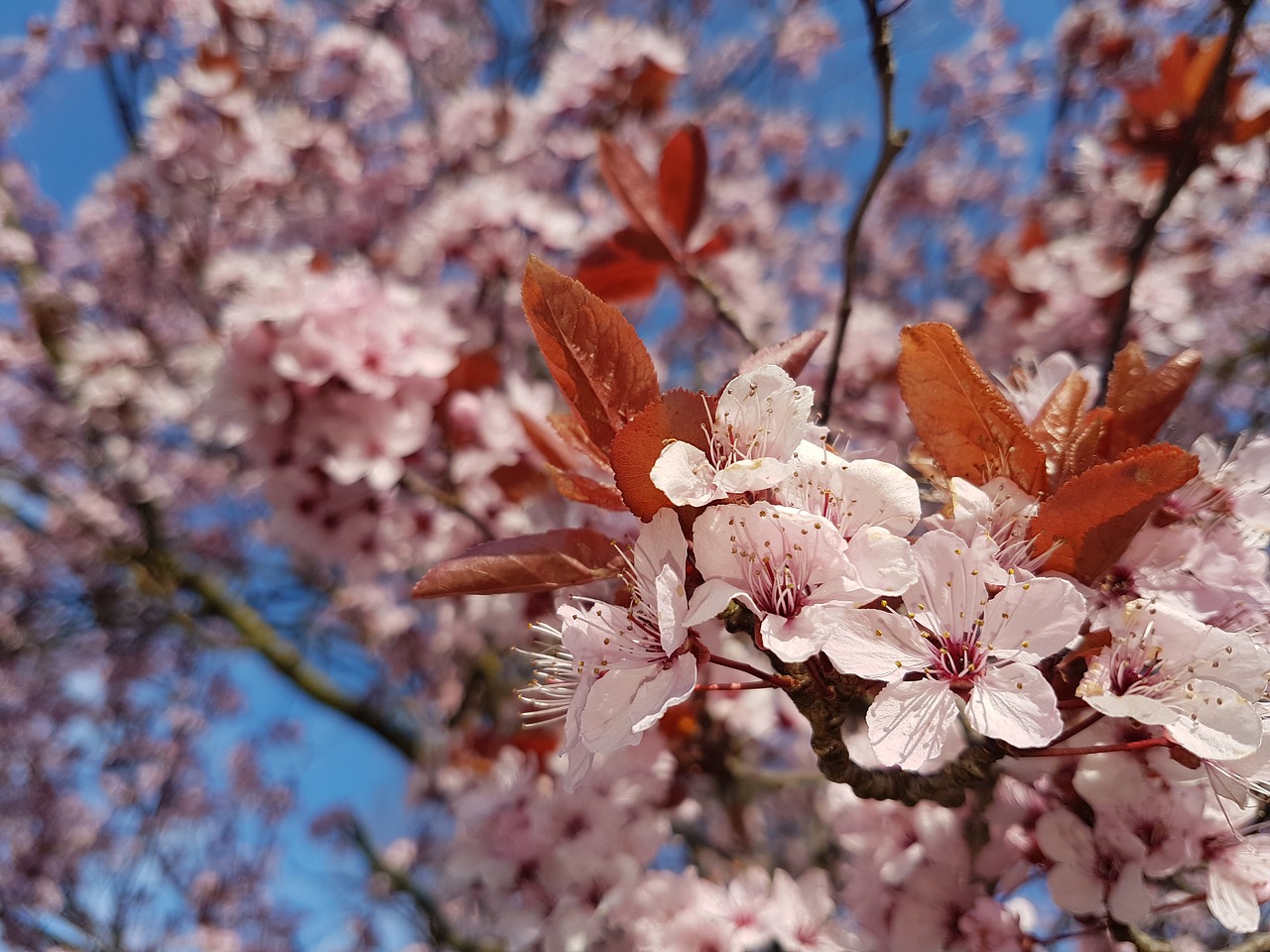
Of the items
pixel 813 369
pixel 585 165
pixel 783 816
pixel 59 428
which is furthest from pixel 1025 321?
pixel 59 428

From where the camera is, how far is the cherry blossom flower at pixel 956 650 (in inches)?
23.1

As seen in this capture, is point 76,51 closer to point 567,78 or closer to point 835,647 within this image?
point 567,78

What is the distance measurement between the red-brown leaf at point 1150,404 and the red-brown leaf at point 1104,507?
151 millimetres

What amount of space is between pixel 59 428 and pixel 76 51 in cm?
165

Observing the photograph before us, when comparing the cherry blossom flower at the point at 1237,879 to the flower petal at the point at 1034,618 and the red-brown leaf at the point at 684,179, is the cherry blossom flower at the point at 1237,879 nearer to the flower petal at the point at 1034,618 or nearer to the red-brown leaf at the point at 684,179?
the flower petal at the point at 1034,618

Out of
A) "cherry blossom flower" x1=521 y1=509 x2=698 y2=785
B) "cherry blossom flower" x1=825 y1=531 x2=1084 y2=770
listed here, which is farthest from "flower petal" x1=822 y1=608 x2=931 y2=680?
"cherry blossom flower" x1=521 y1=509 x2=698 y2=785

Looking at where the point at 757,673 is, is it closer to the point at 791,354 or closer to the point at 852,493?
the point at 852,493

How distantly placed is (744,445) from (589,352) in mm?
153

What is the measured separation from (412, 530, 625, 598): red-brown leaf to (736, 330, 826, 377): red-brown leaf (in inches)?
8.4

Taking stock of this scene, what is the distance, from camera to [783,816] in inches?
163

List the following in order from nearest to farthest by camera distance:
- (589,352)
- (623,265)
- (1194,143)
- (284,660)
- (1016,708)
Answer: (1016,708), (589,352), (1194,143), (623,265), (284,660)

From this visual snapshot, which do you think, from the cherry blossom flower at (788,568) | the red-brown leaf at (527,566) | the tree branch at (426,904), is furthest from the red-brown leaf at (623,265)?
the tree branch at (426,904)

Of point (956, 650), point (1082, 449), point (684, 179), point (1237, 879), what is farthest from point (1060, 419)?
point (684, 179)

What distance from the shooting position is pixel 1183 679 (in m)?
0.63
